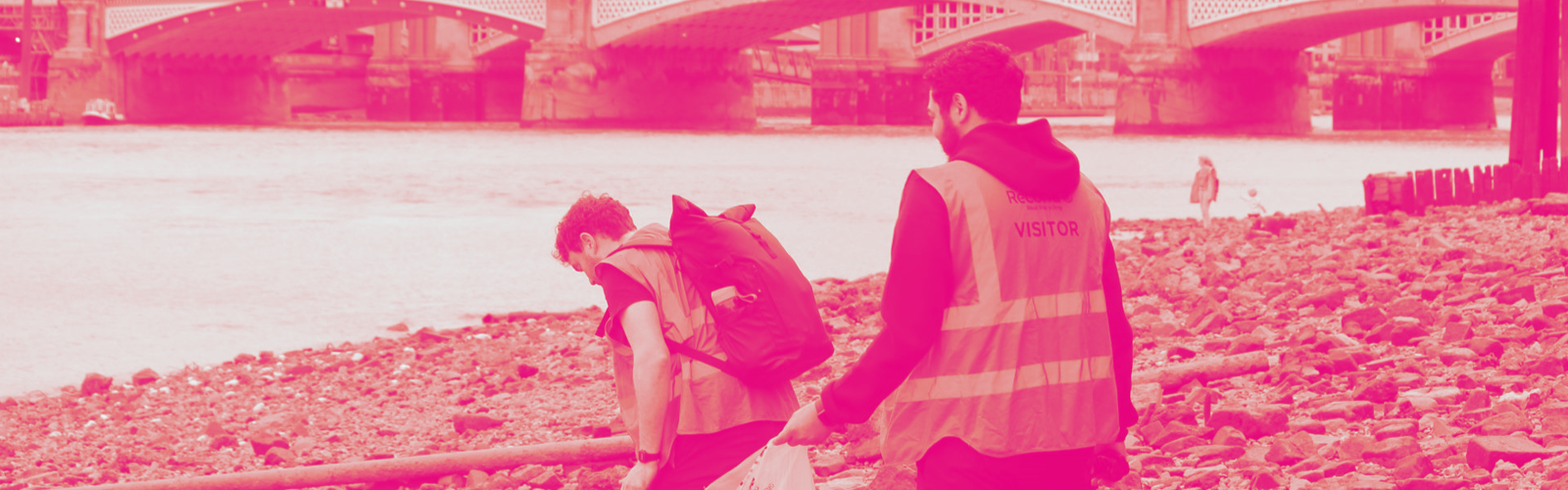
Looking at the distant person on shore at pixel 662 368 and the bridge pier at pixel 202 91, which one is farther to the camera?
the bridge pier at pixel 202 91

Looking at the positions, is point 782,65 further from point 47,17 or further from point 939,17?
point 47,17

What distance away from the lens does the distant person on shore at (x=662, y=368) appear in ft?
10.5

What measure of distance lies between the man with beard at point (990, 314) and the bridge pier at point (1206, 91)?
4205 cm

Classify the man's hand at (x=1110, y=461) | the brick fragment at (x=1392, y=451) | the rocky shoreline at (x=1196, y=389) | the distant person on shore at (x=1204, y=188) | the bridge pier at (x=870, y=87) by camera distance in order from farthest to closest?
the bridge pier at (x=870, y=87) < the distant person on shore at (x=1204, y=188) < the rocky shoreline at (x=1196, y=389) < the brick fragment at (x=1392, y=451) < the man's hand at (x=1110, y=461)

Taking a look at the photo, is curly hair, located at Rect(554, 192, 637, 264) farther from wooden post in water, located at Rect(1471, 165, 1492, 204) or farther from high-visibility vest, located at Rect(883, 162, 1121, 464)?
wooden post in water, located at Rect(1471, 165, 1492, 204)

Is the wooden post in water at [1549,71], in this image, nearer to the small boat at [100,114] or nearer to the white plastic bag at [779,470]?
the white plastic bag at [779,470]

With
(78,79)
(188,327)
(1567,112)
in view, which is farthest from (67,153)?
(1567,112)

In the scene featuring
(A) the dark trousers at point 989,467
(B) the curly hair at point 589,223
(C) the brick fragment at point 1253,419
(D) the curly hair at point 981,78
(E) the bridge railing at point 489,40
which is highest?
(E) the bridge railing at point 489,40

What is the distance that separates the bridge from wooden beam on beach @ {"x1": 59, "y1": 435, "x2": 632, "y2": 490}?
34.5m

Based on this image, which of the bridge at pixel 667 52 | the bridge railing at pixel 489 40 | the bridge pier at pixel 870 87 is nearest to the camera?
the bridge at pixel 667 52

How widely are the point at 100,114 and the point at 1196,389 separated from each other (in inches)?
2049

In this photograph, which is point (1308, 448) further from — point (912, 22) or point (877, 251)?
point (912, 22)

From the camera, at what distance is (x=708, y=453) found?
3395 millimetres

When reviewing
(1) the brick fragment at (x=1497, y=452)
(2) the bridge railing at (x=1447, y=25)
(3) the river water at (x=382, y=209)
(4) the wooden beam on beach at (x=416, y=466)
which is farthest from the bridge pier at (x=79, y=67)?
(1) the brick fragment at (x=1497, y=452)
